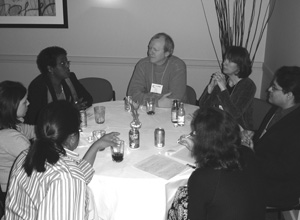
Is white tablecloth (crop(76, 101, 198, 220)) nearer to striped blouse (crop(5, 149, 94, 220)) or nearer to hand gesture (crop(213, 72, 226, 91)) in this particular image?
striped blouse (crop(5, 149, 94, 220))

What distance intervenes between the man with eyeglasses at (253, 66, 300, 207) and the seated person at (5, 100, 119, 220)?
125 cm

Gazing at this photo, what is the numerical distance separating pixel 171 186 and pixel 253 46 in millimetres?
3161

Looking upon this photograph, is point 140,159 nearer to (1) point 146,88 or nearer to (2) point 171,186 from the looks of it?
(2) point 171,186

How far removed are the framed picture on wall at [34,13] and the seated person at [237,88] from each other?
2596 millimetres

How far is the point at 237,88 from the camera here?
301cm

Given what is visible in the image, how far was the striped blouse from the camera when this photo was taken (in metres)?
1.29

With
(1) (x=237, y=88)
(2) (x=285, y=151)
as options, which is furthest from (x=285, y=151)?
(1) (x=237, y=88)

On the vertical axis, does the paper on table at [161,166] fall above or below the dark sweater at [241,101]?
below

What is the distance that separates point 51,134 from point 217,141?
774 millimetres

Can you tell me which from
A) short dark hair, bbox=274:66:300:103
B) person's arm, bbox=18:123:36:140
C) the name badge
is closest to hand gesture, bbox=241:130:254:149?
short dark hair, bbox=274:66:300:103

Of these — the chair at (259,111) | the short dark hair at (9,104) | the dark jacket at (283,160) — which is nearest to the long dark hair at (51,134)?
the short dark hair at (9,104)

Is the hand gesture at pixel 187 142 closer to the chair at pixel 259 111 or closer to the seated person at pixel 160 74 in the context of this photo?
the seated person at pixel 160 74

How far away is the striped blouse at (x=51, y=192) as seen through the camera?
1294 millimetres

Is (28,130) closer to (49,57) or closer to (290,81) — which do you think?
(49,57)
